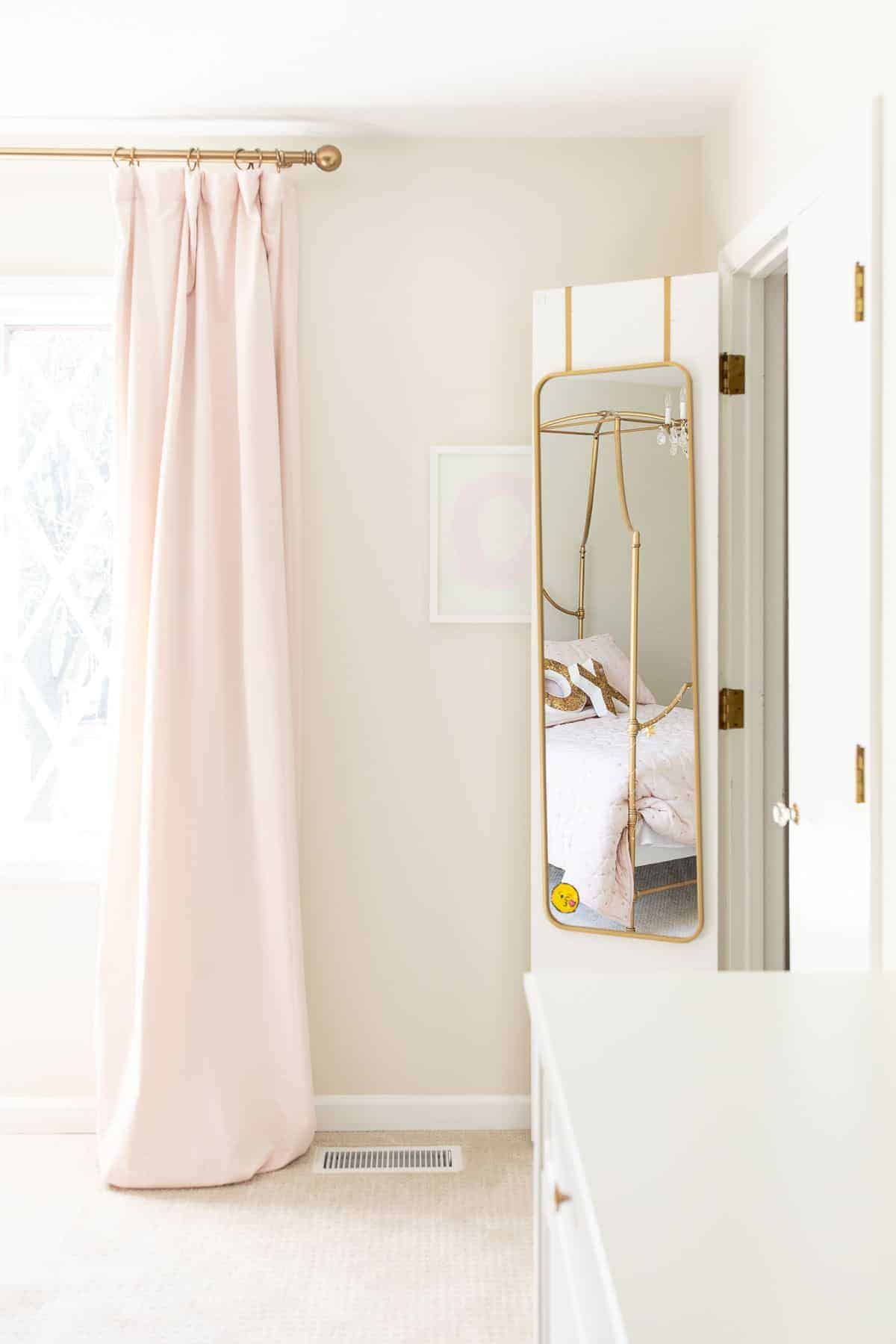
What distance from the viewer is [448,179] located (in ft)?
9.29

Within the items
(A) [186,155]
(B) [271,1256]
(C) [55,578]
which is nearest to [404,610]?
(C) [55,578]

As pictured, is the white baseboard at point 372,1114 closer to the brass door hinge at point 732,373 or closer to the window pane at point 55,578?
the window pane at point 55,578

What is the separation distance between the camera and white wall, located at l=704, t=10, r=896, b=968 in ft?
5.63

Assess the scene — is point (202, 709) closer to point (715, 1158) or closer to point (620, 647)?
point (620, 647)

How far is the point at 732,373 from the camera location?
8.46ft

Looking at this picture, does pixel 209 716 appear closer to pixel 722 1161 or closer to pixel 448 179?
pixel 448 179

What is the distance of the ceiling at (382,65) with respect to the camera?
2.23m

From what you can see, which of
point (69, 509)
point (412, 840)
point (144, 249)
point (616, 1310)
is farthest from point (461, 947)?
point (616, 1310)

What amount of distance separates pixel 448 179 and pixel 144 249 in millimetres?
782

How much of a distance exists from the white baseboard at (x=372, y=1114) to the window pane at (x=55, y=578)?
67 cm

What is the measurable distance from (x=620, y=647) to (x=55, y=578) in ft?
4.98

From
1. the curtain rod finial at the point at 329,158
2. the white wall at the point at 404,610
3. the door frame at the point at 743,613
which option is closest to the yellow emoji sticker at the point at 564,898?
the white wall at the point at 404,610

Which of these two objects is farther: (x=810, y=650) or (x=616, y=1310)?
(x=810, y=650)

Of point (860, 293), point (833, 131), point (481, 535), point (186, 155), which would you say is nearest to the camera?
point (860, 293)
